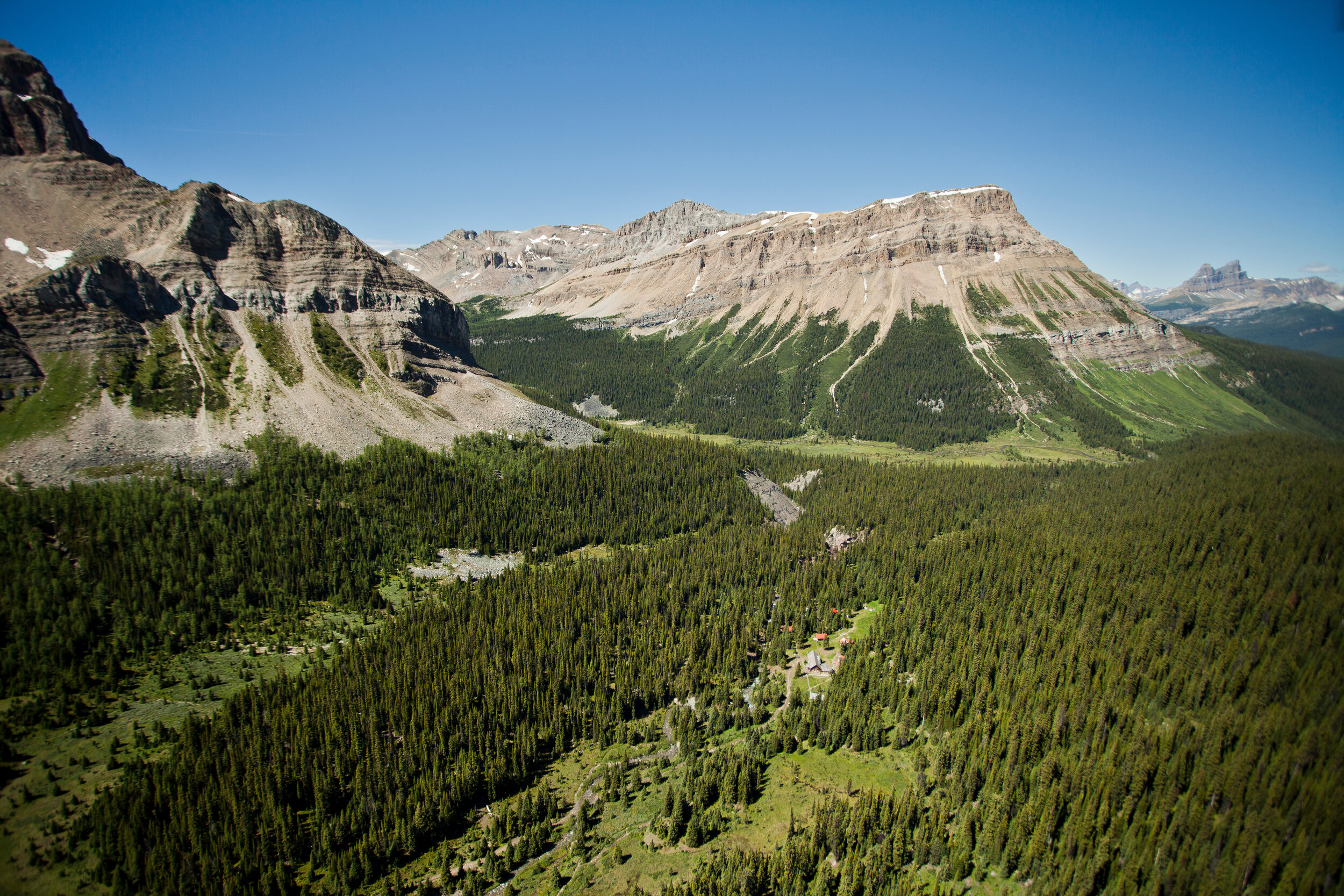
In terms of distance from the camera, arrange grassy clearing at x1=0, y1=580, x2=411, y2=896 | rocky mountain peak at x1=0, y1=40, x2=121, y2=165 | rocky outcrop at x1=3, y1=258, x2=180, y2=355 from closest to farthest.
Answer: grassy clearing at x1=0, y1=580, x2=411, y2=896, rocky outcrop at x1=3, y1=258, x2=180, y2=355, rocky mountain peak at x1=0, y1=40, x2=121, y2=165

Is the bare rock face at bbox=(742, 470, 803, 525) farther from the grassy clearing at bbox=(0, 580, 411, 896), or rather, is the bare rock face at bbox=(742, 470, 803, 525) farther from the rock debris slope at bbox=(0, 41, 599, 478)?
the grassy clearing at bbox=(0, 580, 411, 896)

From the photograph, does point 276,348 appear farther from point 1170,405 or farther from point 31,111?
point 1170,405

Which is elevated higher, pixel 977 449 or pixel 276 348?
pixel 276 348

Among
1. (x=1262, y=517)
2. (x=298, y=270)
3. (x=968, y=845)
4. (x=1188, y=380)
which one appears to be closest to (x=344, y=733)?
(x=968, y=845)

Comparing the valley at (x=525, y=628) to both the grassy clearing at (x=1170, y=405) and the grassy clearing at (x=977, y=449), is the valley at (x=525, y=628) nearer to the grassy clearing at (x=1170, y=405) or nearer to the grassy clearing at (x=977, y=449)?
the grassy clearing at (x=977, y=449)

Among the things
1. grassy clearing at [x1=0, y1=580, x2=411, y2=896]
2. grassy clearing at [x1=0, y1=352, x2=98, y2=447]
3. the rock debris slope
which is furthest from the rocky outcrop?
grassy clearing at [x1=0, y1=580, x2=411, y2=896]

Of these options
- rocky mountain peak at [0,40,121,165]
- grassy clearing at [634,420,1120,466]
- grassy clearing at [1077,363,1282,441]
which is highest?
rocky mountain peak at [0,40,121,165]

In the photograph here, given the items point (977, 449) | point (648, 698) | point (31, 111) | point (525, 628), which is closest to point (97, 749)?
point (525, 628)
